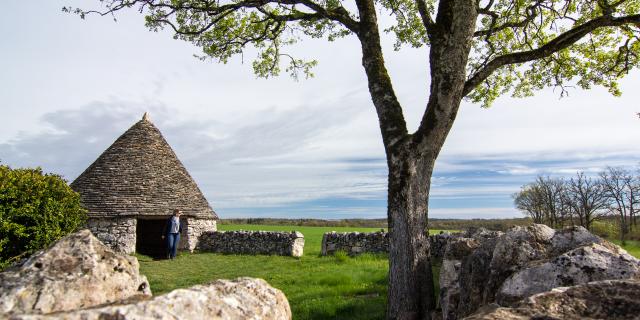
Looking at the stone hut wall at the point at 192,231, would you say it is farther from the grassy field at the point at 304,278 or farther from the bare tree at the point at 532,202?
the bare tree at the point at 532,202

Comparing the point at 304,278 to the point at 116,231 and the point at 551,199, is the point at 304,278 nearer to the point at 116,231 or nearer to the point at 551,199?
the point at 116,231

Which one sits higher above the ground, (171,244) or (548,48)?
(548,48)

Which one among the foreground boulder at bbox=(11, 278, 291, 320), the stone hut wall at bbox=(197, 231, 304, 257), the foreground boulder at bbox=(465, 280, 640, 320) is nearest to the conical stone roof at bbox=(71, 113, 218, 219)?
the stone hut wall at bbox=(197, 231, 304, 257)

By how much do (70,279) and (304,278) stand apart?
36.0ft

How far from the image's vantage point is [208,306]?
296cm

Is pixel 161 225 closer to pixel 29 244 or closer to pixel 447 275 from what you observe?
pixel 29 244

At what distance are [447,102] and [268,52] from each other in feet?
28.5

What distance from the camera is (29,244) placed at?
1130 centimetres

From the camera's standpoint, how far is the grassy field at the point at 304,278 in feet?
30.6

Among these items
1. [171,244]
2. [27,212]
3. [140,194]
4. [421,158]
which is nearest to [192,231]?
[171,244]

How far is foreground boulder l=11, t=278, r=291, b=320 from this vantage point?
101 inches

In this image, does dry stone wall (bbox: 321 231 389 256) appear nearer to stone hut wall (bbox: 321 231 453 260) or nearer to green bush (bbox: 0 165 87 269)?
stone hut wall (bbox: 321 231 453 260)

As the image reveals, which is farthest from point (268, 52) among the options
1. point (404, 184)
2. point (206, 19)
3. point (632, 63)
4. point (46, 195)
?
point (632, 63)

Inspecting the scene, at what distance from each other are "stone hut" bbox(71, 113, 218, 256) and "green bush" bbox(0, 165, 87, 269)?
1045 cm
